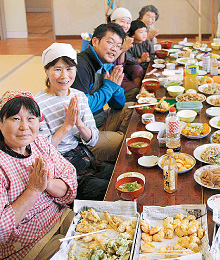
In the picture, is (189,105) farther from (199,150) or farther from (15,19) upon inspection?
(15,19)

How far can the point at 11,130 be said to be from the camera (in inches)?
62.3


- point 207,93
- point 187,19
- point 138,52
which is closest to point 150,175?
point 207,93

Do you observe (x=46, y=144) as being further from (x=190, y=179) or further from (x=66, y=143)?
(x=190, y=179)

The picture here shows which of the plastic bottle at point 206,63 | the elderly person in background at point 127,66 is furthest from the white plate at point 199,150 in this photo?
the elderly person in background at point 127,66

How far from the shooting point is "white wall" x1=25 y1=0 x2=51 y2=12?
11.2 m

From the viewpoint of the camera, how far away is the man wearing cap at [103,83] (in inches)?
107

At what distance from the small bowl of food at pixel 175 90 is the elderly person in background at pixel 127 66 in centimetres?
85

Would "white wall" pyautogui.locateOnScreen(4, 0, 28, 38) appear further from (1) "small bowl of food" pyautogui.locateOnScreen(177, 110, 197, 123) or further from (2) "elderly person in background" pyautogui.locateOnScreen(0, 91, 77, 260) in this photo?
(2) "elderly person in background" pyautogui.locateOnScreen(0, 91, 77, 260)

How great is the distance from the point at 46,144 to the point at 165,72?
201cm

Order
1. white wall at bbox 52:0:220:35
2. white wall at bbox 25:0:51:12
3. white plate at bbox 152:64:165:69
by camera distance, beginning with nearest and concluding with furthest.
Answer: white plate at bbox 152:64:165:69
white wall at bbox 52:0:220:35
white wall at bbox 25:0:51:12

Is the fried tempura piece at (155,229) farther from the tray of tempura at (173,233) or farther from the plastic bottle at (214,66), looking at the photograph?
the plastic bottle at (214,66)

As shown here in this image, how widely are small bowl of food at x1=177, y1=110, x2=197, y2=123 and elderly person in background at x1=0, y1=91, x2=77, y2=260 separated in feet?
3.22

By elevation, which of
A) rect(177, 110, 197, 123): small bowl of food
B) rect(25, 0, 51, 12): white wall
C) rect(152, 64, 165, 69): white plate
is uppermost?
rect(25, 0, 51, 12): white wall

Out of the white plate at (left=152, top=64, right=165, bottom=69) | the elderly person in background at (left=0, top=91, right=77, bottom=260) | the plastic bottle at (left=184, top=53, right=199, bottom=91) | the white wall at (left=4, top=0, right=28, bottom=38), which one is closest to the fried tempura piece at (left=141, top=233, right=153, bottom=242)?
the elderly person in background at (left=0, top=91, right=77, bottom=260)
